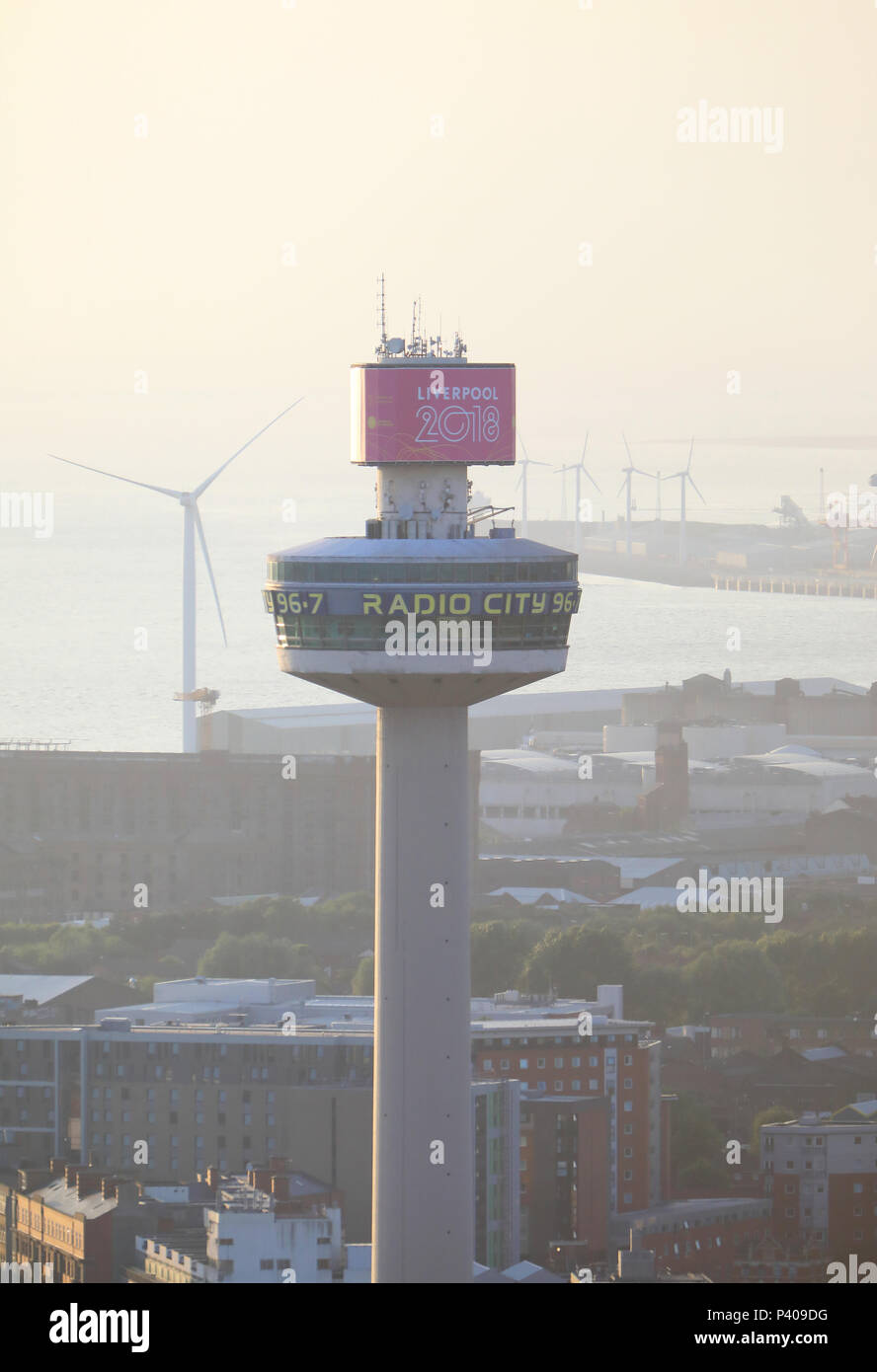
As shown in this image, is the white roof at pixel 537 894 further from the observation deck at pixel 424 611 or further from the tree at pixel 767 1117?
the observation deck at pixel 424 611

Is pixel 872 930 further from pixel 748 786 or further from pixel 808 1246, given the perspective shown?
pixel 748 786

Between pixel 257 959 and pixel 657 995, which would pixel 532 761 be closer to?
pixel 257 959

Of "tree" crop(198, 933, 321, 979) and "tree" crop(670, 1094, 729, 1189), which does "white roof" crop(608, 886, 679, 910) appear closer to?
"tree" crop(198, 933, 321, 979)

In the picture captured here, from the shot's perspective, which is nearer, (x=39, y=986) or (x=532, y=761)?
(x=39, y=986)

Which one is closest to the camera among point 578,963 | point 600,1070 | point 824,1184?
point 824,1184

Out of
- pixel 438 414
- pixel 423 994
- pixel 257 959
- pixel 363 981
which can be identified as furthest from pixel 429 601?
pixel 257 959

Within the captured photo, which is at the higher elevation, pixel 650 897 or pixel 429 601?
pixel 429 601

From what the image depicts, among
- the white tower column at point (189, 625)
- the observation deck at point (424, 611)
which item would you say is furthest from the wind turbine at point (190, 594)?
the observation deck at point (424, 611)
